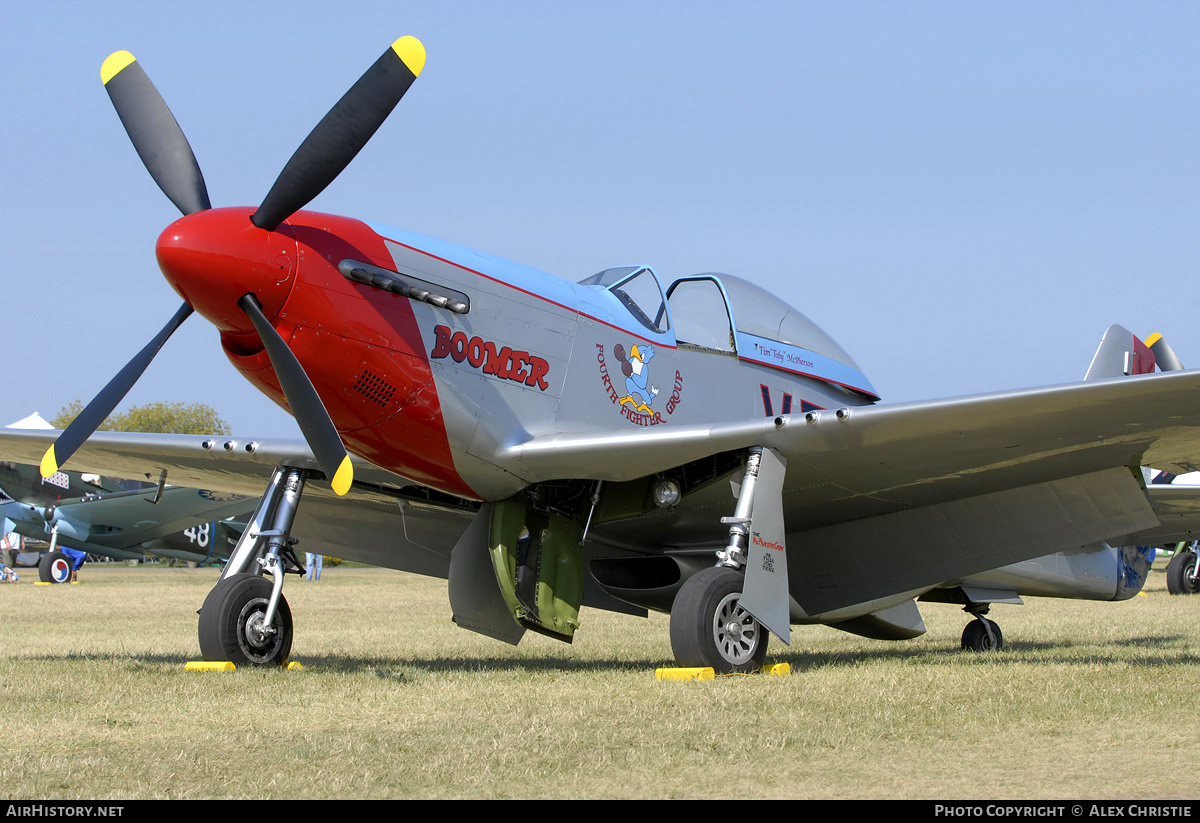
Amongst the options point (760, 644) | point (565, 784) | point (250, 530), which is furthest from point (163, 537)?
point (565, 784)

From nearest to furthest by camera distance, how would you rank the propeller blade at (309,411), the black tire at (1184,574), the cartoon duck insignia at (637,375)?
A: the propeller blade at (309,411)
the cartoon duck insignia at (637,375)
the black tire at (1184,574)

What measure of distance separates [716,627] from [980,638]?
4.95m

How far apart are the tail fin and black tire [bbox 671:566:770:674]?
223 inches

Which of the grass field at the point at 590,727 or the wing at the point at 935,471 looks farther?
the wing at the point at 935,471

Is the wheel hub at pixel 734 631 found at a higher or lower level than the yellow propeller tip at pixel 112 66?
lower

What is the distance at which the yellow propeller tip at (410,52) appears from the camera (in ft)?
19.7

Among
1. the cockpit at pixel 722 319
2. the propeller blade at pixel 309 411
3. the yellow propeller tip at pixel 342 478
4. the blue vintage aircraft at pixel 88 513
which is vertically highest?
the cockpit at pixel 722 319

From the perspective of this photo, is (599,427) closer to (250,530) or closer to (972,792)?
(250,530)

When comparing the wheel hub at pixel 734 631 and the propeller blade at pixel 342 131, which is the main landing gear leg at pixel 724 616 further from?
the propeller blade at pixel 342 131

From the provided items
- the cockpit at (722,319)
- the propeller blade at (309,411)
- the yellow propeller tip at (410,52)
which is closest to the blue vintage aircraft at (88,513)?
the cockpit at (722,319)

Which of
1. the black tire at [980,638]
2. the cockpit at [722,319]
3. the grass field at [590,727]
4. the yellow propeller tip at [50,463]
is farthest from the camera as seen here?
the black tire at [980,638]

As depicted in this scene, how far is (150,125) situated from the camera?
6809mm

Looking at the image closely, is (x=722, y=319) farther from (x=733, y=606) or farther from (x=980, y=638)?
(x=980, y=638)

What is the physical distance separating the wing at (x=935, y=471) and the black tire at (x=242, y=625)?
6.64 ft
